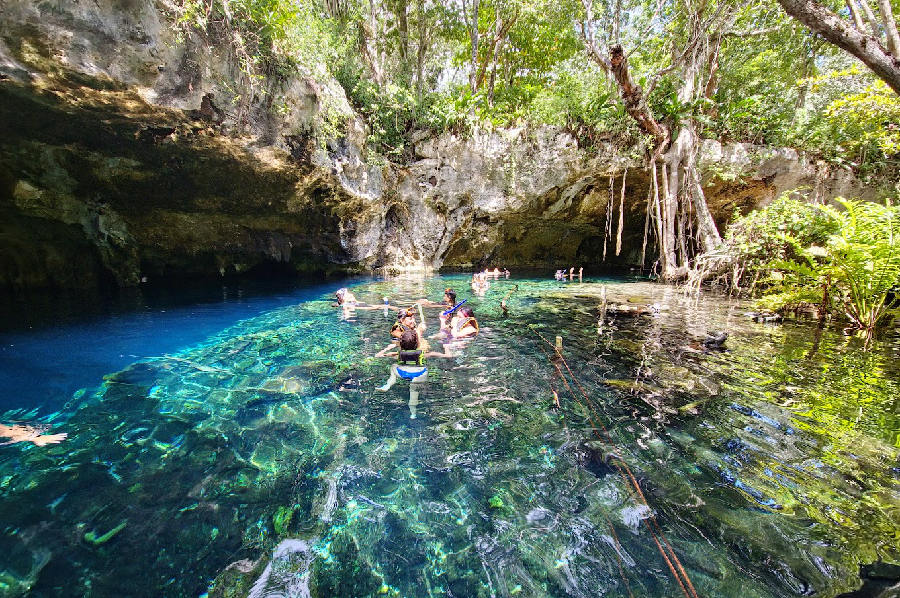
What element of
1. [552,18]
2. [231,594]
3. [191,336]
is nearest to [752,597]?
[231,594]

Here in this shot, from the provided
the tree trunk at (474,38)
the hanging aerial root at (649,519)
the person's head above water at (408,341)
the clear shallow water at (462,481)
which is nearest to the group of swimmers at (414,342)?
the person's head above water at (408,341)

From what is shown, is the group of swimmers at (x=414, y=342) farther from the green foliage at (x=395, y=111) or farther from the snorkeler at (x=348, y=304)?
the green foliage at (x=395, y=111)

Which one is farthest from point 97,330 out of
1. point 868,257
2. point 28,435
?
point 868,257

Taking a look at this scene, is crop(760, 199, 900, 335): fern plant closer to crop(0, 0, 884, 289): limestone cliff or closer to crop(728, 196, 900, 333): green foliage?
crop(728, 196, 900, 333): green foliage

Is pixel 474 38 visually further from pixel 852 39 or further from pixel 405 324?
pixel 405 324

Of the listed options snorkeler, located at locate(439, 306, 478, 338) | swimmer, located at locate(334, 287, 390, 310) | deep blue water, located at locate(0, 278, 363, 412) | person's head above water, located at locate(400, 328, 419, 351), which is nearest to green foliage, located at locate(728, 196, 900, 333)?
snorkeler, located at locate(439, 306, 478, 338)

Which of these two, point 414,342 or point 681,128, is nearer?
point 414,342

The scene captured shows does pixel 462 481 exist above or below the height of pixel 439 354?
below

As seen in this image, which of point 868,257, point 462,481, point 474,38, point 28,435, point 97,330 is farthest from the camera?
point 474,38

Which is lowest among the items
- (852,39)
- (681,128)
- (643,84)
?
(852,39)

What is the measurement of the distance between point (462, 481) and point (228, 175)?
37.2 feet

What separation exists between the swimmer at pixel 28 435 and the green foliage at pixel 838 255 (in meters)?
10.9

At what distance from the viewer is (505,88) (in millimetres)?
19625

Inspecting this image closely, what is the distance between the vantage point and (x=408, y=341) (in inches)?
181
